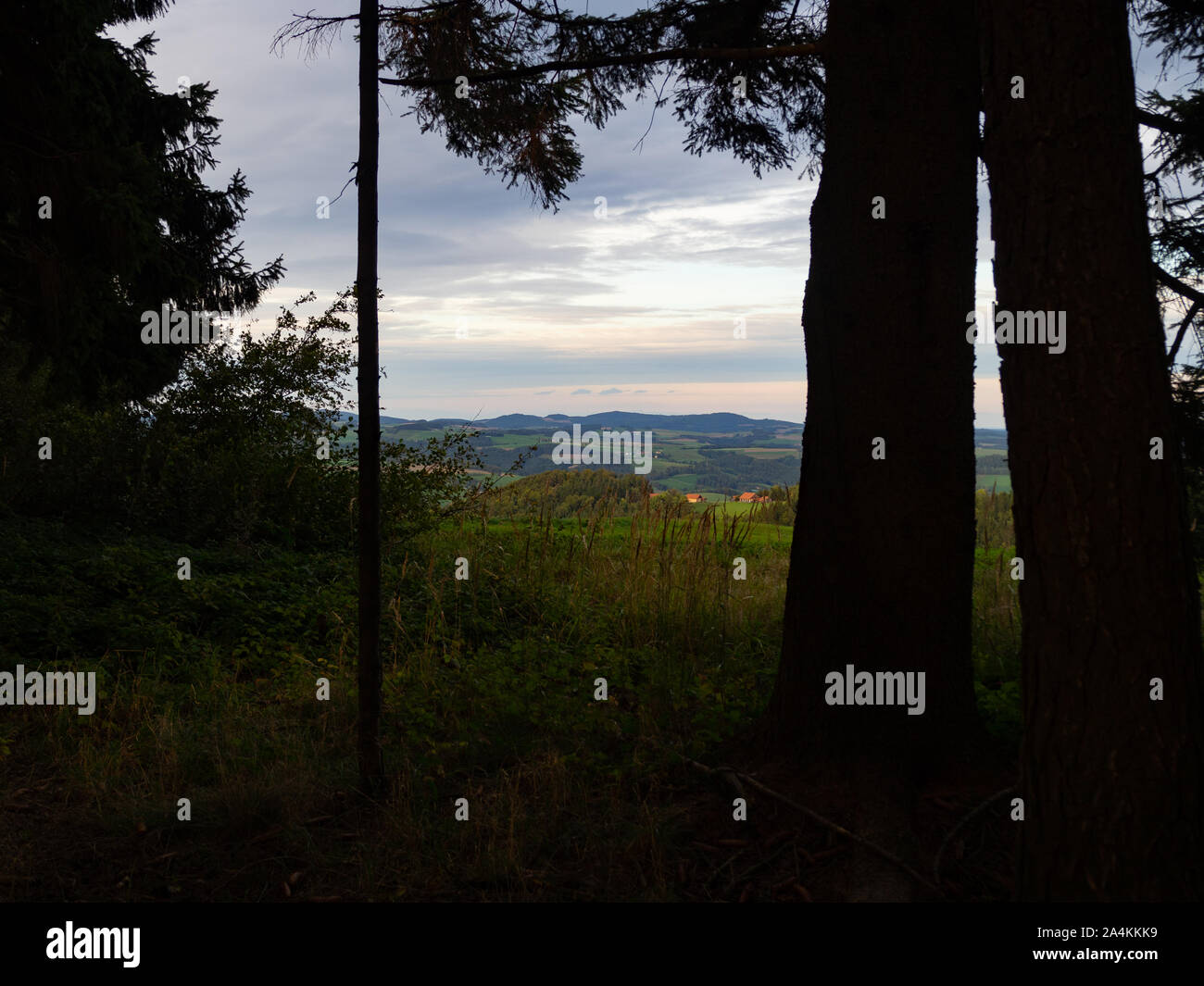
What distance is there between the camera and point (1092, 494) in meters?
2.26

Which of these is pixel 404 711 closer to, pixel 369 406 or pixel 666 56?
pixel 369 406

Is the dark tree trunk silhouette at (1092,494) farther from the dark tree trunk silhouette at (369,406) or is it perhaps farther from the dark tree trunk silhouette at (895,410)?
the dark tree trunk silhouette at (369,406)

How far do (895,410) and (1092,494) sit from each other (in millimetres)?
1364

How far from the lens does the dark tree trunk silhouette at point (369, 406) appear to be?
12.3 feet

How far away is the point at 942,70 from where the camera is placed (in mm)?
3654

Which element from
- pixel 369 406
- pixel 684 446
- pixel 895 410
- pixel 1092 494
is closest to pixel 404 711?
pixel 369 406

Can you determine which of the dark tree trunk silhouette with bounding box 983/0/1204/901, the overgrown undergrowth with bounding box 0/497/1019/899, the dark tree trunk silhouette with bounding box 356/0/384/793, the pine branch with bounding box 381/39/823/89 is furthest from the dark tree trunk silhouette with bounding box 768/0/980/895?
the dark tree trunk silhouette with bounding box 356/0/384/793

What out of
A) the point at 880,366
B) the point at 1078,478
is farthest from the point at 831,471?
the point at 1078,478

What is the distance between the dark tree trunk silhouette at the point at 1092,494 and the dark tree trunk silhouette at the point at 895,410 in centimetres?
112

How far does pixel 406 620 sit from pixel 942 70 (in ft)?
16.6

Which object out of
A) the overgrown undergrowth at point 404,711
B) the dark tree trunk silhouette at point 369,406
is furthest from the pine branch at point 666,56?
the overgrown undergrowth at point 404,711

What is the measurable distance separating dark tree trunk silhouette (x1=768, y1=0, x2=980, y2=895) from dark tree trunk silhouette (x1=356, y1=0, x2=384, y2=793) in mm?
1819

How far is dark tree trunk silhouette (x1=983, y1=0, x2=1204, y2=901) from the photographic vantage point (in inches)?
87.7
